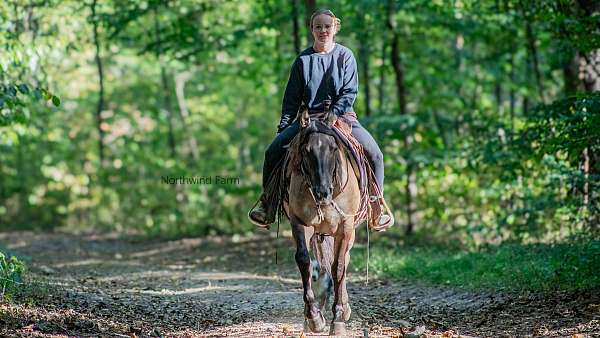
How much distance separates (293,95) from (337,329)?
2600mm

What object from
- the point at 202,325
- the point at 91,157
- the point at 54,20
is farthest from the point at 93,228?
the point at 202,325

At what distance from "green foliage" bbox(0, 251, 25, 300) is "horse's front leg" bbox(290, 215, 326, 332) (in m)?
2.98

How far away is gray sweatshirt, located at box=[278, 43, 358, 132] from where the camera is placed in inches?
334

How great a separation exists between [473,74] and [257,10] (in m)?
6.10

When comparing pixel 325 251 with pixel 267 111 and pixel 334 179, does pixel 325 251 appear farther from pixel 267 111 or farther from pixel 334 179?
pixel 267 111

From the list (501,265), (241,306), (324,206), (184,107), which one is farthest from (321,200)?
(184,107)

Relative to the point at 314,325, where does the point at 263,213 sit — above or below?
above

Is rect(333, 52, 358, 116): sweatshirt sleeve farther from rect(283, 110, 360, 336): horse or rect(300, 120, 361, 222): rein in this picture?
rect(300, 120, 361, 222): rein

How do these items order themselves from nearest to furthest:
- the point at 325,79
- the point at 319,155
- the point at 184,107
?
the point at 319,155, the point at 325,79, the point at 184,107

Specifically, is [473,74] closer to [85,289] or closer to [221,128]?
[221,128]

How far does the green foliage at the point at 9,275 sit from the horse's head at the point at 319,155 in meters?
3.25

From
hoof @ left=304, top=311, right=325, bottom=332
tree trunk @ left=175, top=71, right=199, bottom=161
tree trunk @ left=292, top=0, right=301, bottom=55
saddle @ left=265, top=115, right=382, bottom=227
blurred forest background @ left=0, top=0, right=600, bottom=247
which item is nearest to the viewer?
hoof @ left=304, top=311, right=325, bottom=332

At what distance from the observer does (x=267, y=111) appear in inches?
1088

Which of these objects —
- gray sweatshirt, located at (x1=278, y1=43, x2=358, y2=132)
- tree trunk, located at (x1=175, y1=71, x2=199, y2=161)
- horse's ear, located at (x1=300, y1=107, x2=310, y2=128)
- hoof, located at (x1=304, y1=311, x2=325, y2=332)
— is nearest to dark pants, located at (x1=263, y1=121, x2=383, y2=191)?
gray sweatshirt, located at (x1=278, y1=43, x2=358, y2=132)
